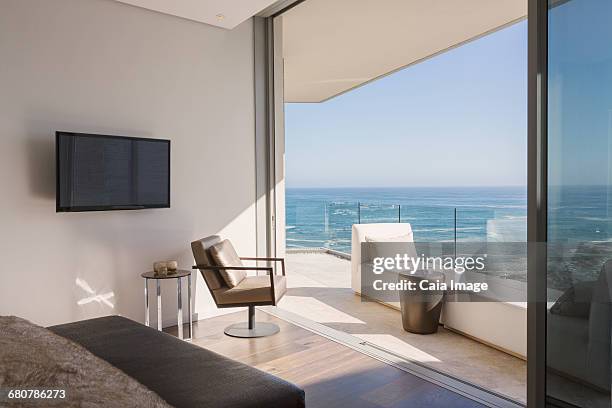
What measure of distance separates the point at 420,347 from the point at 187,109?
2984 mm

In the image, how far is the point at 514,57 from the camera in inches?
167

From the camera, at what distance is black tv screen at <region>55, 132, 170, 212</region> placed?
11.5ft

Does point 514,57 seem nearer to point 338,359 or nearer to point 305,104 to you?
point 338,359

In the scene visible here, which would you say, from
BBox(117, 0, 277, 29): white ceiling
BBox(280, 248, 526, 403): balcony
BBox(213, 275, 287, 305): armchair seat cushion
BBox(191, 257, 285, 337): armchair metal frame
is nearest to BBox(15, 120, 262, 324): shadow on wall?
BBox(191, 257, 285, 337): armchair metal frame

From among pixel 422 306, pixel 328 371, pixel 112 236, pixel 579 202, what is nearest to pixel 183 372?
pixel 328 371

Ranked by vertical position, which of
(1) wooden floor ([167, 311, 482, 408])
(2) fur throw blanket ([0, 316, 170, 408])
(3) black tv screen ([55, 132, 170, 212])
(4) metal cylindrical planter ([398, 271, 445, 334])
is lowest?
(1) wooden floor ([167, 311, 482, 408])

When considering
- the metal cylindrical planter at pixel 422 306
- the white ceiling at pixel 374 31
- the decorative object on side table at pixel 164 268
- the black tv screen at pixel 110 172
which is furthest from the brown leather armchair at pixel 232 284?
the white ceiling at pixel 374 31

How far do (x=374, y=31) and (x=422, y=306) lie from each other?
9.30 ft

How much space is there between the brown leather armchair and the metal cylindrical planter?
1.14 meters

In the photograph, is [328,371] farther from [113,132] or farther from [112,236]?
[113,132]

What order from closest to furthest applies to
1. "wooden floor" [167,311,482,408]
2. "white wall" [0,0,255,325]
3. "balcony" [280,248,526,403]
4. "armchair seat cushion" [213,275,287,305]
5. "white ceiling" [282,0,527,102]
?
"wooden floor" [167,311,482,408] < "balcony" [280,248,526,403] < "white wall" [0,0,255,325] < "armchair seat cushion" [213,275,287,305] < "white ceiling" [282,0,527,102]

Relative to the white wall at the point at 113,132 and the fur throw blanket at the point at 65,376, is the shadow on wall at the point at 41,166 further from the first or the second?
the fur throw blanket at the point at 65,376

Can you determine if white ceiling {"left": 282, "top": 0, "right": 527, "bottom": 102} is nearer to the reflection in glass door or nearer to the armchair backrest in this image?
the reflection in glass door

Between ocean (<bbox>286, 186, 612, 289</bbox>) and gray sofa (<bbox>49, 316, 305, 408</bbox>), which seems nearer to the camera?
gray sofa (<bbox>49, 316, 305, 408</bbox>)
